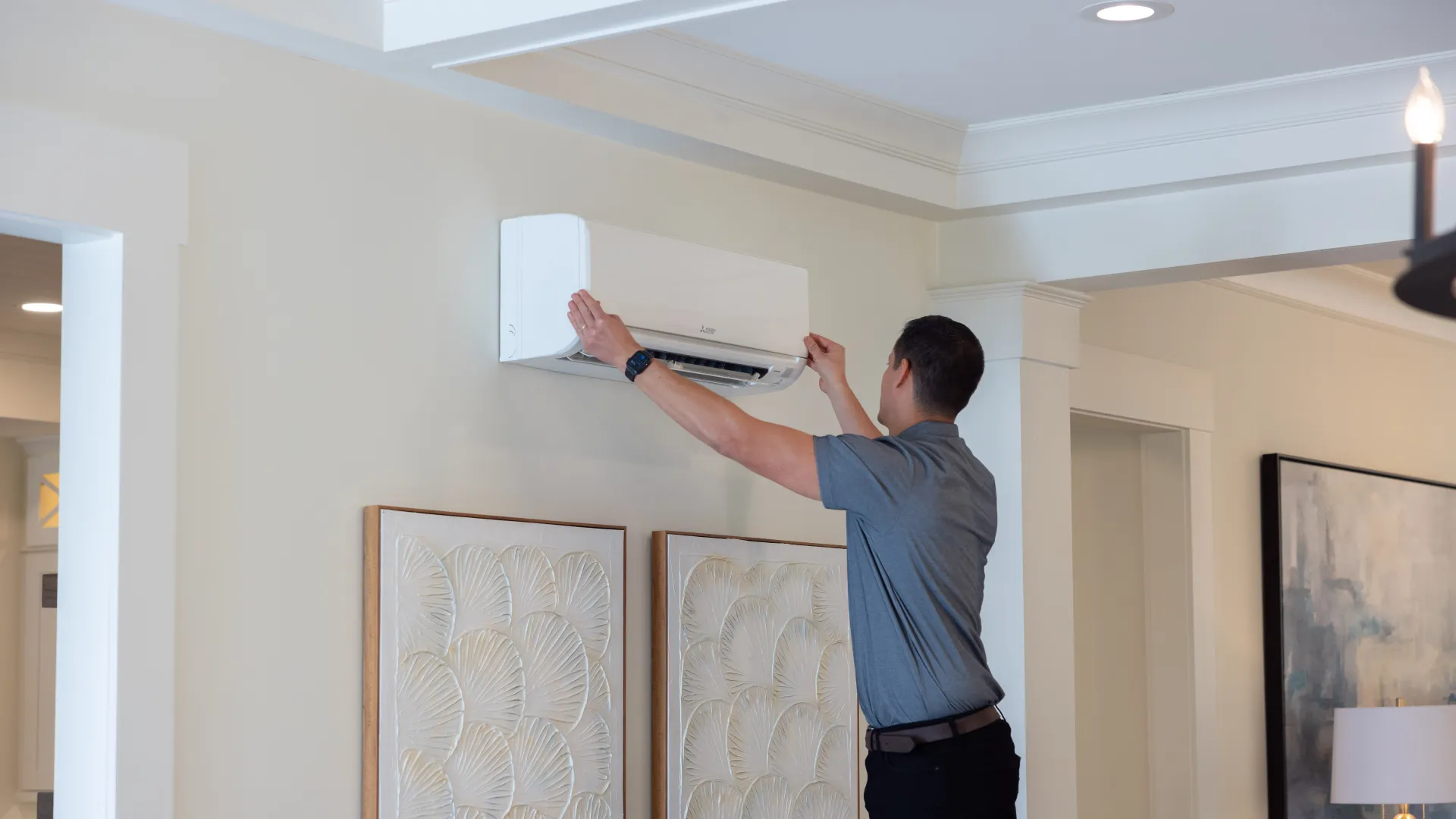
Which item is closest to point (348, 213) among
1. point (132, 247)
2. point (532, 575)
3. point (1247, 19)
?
point (132, 247)

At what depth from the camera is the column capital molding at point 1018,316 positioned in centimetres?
376

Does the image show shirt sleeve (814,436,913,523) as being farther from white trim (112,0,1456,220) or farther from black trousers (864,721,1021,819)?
white trim (112,0,1456,220)

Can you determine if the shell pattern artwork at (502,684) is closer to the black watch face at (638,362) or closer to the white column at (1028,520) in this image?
the black watch face at (638,362)

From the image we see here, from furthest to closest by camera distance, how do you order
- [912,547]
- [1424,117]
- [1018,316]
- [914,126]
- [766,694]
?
[1018,316] → [914,126] → [766,694] → [912,547] → [1424,117]

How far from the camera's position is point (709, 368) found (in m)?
3.05

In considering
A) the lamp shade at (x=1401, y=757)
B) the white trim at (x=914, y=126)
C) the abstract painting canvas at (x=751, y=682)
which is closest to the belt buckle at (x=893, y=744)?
the abstract painting canvas at (x=751, y=682)

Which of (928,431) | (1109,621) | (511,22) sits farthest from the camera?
(1109,621)

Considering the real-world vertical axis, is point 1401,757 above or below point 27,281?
below

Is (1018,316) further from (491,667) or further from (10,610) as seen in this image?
(10,610)

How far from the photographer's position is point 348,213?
2.61 metres

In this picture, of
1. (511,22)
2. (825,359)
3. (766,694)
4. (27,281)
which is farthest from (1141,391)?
(27,281)

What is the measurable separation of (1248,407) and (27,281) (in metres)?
3.70

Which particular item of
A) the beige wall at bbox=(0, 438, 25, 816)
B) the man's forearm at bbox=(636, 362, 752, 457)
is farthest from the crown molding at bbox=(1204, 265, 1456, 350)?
the beige wall at bbox=(0, 438, 25, 816)

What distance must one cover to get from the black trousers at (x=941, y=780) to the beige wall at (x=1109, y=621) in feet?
6.41
